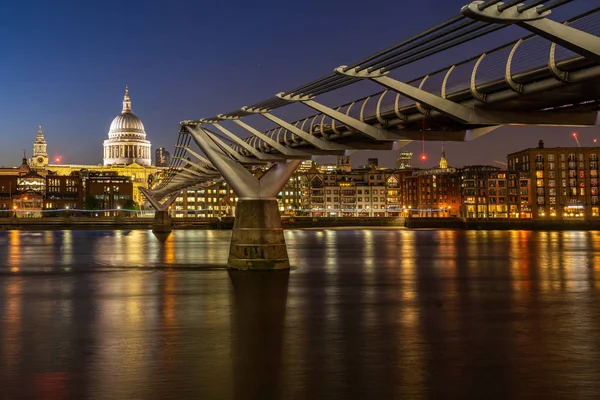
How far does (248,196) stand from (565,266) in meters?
30.3

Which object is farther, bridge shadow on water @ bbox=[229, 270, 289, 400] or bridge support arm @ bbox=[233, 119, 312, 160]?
bridge support arm @ bbox=[233, 119, 312, 160]

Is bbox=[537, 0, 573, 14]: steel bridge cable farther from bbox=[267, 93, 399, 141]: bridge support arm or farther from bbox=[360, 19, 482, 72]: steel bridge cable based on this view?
bbox=[267, 93, 399, 141]: bridge support arm

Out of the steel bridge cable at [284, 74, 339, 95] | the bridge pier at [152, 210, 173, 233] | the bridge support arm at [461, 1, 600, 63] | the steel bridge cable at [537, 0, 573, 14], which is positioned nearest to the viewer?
the steel bridge cable at [537, 0, 573, 14]

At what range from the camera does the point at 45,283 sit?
44.2 metres

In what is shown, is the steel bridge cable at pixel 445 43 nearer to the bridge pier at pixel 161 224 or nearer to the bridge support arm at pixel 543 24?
the bridge support arm at pixel 543 24

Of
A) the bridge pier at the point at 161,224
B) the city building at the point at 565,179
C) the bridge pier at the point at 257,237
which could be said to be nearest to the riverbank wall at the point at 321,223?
the bridge pier at the point at 161,224

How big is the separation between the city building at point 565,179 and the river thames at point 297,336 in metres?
152

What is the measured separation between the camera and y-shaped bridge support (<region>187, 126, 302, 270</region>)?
41.8 metres

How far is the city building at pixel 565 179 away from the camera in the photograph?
638 ft

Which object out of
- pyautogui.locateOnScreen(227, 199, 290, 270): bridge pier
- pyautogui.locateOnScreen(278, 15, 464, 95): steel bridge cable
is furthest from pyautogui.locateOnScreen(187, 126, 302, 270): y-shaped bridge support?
pyautogui.locateOnScreen(278, 15, 464, 95): steel bridge cable

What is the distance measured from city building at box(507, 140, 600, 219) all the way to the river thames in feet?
500

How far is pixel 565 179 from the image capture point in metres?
195

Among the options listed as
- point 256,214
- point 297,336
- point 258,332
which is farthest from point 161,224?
point 297,336

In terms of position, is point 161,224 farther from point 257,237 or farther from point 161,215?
point 257,237
